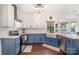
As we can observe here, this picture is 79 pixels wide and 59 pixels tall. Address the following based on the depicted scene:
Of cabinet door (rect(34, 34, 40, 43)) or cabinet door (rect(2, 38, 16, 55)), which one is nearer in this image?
cabinet door (rect(2, 38, 16, 55))

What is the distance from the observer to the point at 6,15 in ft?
9.53

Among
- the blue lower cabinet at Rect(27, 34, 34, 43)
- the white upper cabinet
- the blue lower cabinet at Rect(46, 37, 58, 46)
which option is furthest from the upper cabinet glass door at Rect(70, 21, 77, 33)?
the white upper cabinet

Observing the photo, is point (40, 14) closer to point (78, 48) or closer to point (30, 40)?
point (30, 40)

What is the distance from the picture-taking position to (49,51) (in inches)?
122

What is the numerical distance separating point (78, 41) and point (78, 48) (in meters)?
0.26

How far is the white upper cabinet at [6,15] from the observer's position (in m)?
2.75

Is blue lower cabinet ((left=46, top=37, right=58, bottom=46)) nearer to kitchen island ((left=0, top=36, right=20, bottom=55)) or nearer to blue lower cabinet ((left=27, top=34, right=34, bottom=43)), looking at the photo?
blue lower cabinet ((left=27, top=34, right=34, bottom=43))

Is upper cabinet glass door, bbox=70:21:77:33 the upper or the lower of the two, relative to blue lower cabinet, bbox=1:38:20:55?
upper

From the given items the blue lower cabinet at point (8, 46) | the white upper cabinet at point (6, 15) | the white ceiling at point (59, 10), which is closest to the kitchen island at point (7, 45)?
the blue lower cabinet at point (8, 46)

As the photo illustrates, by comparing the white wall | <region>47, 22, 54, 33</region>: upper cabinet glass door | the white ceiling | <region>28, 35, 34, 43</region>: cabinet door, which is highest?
the white ceiling

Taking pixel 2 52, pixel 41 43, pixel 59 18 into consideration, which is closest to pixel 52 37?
pixel 41 43

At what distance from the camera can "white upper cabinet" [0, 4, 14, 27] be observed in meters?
2.75

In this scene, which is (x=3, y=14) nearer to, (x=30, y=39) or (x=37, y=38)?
(x=30, y=39)

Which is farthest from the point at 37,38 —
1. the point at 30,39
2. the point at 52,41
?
the point at 52,41
